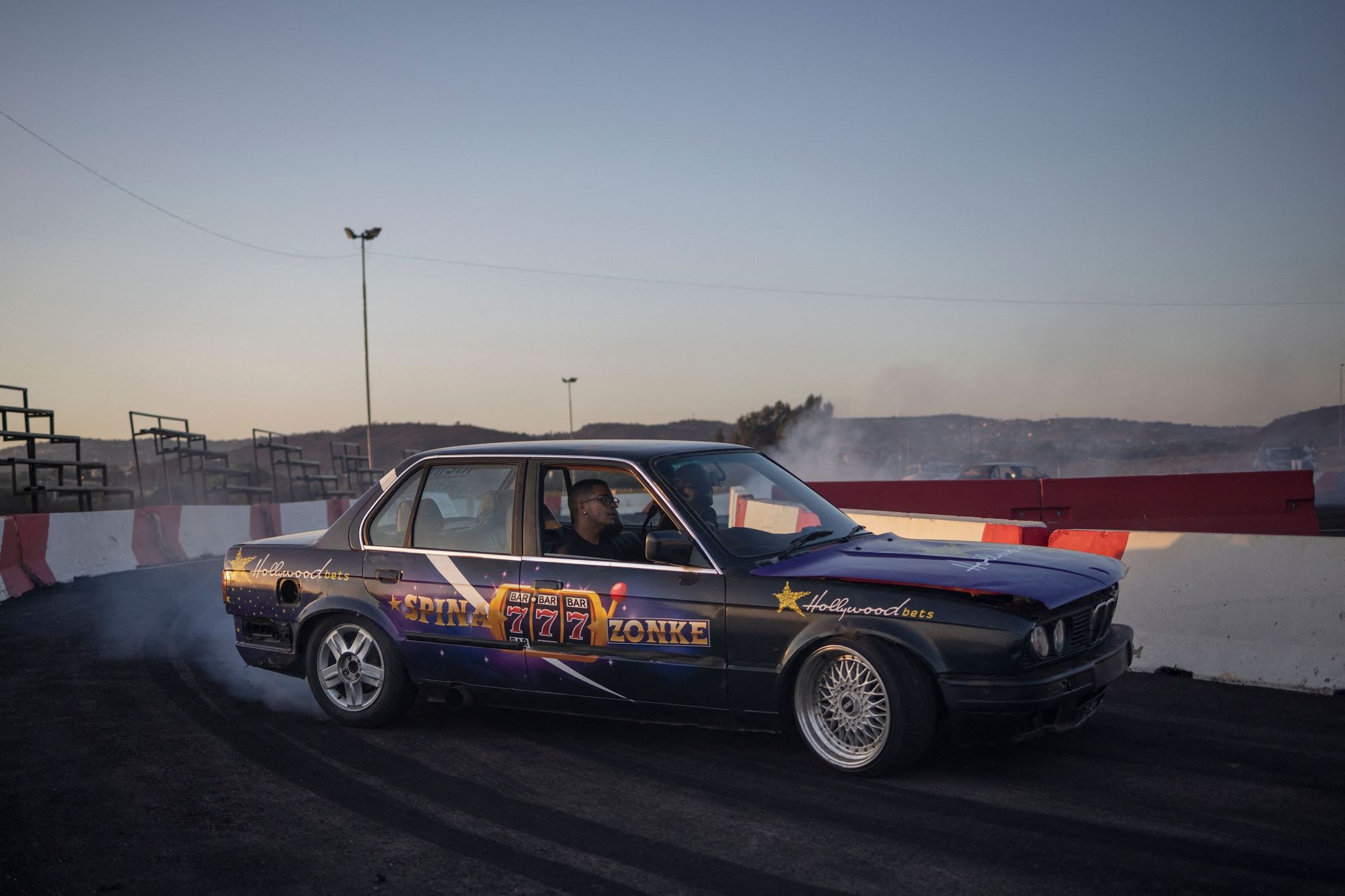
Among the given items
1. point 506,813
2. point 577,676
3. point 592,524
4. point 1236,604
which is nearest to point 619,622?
point 577,676

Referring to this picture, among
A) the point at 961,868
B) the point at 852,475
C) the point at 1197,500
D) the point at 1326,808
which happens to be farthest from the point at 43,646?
the point at 852,475

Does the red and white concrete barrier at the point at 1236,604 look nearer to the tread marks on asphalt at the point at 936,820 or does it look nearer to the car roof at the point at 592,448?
the car roof at the point at 592,448

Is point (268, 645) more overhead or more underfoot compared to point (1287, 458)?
more underfoot

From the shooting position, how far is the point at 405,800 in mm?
4566

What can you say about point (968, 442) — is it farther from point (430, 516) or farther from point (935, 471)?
point (430, 516)

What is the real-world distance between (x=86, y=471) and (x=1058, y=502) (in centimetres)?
1829

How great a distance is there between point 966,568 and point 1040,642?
1.61ft

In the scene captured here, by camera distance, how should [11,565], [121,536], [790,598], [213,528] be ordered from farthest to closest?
1. [213,528]
2. [121,536]
3. [11,565]
4. [790,598]

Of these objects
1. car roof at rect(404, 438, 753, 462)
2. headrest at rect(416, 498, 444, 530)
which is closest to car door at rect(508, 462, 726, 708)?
car roof at rect(404, 438, 753, 462)

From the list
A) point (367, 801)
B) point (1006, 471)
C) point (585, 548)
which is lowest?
point (367, 801)

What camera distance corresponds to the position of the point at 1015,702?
14.4ft

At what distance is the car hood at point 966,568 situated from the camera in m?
4.59

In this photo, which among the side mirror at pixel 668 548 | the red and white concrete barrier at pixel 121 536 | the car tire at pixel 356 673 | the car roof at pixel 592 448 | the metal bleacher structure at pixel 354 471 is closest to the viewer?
the side mirror at pixel 668 548

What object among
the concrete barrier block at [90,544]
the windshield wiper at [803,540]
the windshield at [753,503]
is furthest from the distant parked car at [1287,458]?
the windshield wiper at [803,540]
